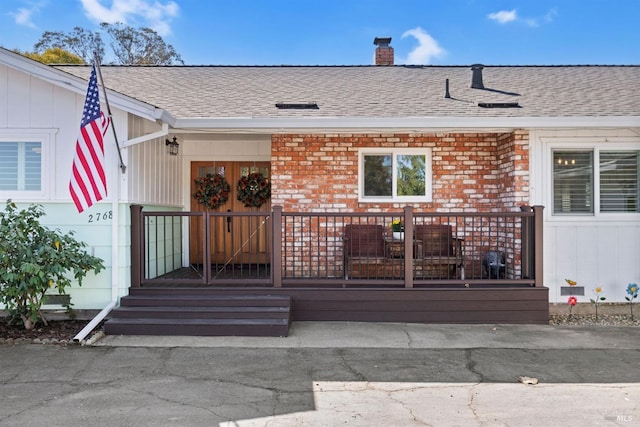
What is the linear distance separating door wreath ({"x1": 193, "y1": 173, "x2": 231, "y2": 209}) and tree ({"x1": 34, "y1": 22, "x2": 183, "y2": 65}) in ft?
76.6

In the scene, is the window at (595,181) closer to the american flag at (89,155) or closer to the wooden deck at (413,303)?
the wooden deck at (413,303)

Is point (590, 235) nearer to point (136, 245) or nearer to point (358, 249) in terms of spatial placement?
point (358, 249)

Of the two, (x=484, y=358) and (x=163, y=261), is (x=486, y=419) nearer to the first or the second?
(x=484, y=358)

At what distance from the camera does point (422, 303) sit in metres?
6.64

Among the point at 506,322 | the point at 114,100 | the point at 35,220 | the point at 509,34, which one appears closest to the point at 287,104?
the point at 114,100

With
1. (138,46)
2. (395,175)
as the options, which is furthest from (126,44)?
(395,175)

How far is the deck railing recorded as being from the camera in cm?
659

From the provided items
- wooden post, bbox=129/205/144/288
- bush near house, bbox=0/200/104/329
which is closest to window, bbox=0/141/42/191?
bush near house, bbox=0/200/104/329

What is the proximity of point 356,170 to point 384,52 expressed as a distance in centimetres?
512

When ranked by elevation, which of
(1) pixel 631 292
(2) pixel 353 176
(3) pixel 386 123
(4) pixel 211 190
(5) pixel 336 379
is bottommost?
(5) pixel 336 379

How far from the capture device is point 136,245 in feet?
21.7

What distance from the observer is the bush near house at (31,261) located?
5641 millimetres

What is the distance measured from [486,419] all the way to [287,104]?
18.4 feet

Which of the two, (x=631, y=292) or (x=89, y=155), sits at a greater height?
(x=89, y=155)
